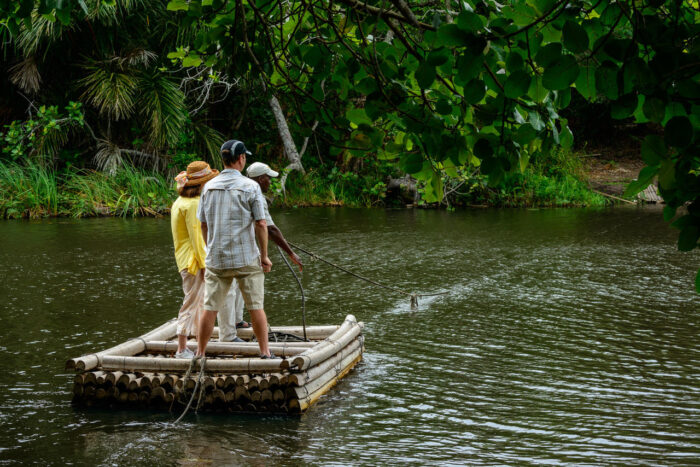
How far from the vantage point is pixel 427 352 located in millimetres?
7645

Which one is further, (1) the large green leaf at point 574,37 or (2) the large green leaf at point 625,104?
(2) the large green leaf at point 625,104

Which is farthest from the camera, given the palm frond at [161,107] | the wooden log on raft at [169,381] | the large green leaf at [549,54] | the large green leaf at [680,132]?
the palm frond at [161,107]

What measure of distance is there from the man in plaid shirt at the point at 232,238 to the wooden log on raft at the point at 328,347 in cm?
41

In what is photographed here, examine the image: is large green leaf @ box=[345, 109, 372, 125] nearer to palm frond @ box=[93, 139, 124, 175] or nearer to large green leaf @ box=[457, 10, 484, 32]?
large green leaf @ box=[457, 10, 484, 32]

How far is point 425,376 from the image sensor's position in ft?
22.4

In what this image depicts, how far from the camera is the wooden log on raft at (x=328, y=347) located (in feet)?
18.6

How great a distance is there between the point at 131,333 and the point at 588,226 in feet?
42.1

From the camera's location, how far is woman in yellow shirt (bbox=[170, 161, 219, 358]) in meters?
6.48

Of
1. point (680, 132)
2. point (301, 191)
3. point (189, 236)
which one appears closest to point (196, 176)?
point (189, 236)

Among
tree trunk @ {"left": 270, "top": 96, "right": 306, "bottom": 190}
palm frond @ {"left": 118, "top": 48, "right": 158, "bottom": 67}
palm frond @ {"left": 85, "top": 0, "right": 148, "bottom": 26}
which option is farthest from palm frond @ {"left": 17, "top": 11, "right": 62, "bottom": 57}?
tree trunk @ {"left": 270, "top": 96, "right": 306, "bottom": 190}

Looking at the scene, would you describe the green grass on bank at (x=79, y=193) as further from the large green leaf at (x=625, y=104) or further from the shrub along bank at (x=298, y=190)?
the large green leaf at (x=625, y=104)

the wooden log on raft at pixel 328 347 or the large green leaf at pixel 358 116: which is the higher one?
the large green leaf at pixel 358 116

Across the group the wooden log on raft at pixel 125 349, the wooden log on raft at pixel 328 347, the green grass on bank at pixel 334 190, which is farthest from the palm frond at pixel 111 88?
the wooden log on raft at pixel 328 347

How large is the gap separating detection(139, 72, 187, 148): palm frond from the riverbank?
1276 millimetres
